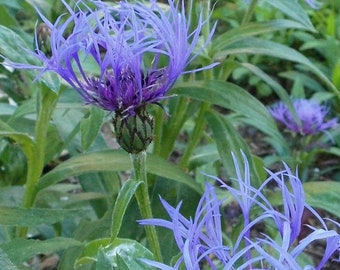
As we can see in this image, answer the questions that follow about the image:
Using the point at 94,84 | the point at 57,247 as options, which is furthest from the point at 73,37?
the point at 57,247

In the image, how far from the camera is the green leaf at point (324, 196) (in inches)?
40.1

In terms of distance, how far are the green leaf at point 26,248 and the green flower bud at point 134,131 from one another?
0.68 feet

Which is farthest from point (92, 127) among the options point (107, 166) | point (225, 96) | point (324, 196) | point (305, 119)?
point (305, 119)

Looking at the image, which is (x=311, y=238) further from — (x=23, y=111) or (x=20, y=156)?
(x=20, y=156)

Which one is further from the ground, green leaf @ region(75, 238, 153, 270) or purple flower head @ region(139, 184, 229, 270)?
purple flower head @ region(139, 184, 229, 270)

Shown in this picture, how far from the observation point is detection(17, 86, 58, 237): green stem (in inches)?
39.2

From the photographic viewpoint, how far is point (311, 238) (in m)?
0.55

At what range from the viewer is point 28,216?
894mm

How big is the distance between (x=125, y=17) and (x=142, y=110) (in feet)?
0.31

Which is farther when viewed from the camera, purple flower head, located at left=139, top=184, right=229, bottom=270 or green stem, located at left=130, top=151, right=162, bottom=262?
green stem, located at left=130, top=151, right=162, bottom=262

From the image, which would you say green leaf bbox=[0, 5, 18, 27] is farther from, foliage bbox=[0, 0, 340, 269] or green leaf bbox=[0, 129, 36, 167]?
green leaf bbox=[0, 129, 36, 167]

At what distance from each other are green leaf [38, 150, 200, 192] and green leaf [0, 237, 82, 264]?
0.39ft

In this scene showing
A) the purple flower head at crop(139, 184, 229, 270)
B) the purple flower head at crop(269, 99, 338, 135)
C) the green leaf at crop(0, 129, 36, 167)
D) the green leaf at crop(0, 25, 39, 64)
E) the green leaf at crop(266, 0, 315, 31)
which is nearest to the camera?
the purple flower head at crop(139, 184, 229, 270)

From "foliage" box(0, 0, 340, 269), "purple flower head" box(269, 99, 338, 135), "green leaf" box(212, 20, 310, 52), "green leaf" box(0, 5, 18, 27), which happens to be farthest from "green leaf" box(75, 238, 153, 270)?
"purple flower head" box(269, 99, 338, 135)
